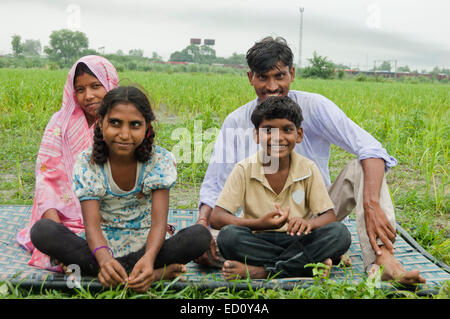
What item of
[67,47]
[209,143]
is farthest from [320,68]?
[209,143]

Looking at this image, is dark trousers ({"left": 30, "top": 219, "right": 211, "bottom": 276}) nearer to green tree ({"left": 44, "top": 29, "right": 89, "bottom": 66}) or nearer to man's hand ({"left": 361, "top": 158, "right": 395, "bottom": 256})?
man's hand ({"left": 361, "top": 158, "right": 395, "bottom": 256})

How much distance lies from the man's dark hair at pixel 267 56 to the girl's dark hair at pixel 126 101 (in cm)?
66

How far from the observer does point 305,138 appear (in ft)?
7.64

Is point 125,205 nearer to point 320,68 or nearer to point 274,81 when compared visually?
point 274,81

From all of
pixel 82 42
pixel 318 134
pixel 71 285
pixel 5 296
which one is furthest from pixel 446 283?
pixel 82 42

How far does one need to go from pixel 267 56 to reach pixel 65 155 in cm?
116

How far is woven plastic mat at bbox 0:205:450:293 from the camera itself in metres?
1.66

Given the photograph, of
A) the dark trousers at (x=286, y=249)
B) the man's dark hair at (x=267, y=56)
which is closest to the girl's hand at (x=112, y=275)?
the dark trousers at (x=286, y=249)

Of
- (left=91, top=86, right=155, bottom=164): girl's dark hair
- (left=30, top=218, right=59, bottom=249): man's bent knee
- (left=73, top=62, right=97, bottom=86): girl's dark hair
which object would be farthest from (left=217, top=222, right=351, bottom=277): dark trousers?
(left=73, top=62, right=97, bottom=86): girl's dark hair

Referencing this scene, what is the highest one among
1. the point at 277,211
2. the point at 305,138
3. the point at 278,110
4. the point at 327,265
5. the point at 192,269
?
the point at 278,110

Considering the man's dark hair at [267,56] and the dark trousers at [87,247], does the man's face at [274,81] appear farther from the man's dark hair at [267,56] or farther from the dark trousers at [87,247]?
the dark trousers at [87,247]

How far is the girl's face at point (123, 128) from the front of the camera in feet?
5.67

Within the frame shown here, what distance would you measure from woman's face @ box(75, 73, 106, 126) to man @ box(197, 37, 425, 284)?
66 centimetres
